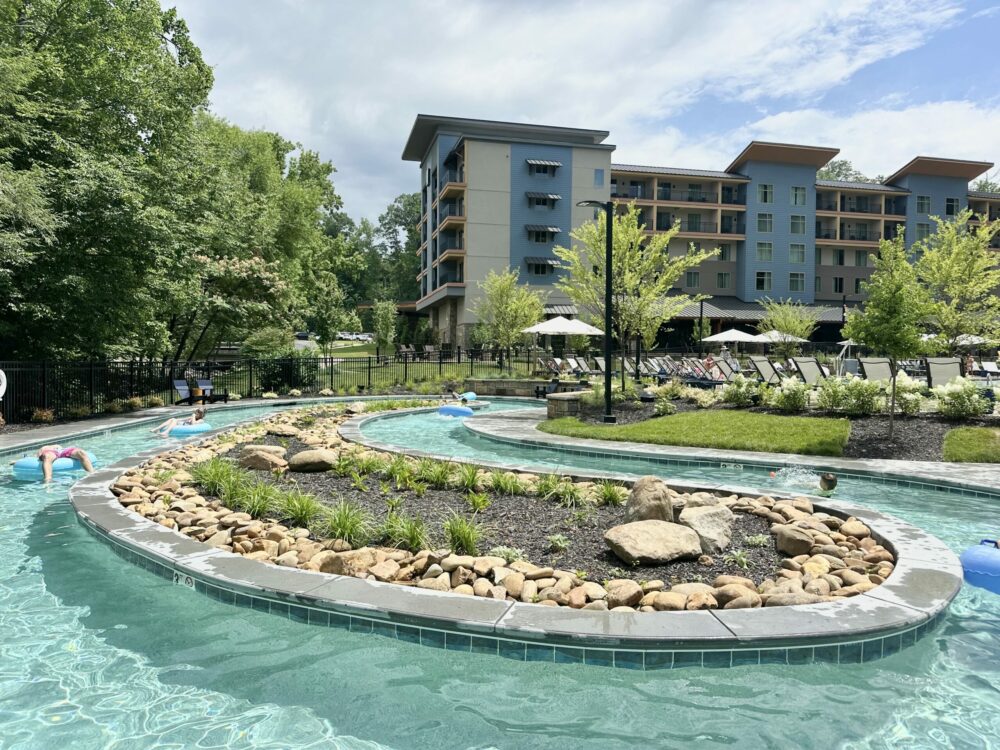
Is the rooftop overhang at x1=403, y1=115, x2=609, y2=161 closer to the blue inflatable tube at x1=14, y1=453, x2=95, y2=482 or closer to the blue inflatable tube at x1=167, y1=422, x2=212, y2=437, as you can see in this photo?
the blue inflatable tube at x1=167, y1=422, x2=212, y2=437

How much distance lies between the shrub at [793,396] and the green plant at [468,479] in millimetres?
8459

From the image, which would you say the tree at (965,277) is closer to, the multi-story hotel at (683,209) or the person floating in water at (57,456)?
the multi-story hotel at (683,209)

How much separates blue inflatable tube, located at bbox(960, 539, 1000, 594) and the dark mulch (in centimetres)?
145

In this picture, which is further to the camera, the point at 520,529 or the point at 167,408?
the point at 167,408

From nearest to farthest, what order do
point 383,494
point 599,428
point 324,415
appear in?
point 383,494, point 599,428, point 324,415

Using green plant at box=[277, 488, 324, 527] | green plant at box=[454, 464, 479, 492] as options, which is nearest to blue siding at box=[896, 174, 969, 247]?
green plant at box=[454, 464, 479, 492]

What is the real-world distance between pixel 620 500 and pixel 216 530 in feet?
13.5

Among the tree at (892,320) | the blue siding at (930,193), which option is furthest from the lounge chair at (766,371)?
the blue siding at (930,193)

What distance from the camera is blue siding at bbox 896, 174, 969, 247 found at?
190 feet

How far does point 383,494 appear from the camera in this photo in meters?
7.60

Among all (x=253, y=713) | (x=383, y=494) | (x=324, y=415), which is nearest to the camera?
(x=253, y=713)

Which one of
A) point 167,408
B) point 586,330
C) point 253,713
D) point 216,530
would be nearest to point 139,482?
point 216,530

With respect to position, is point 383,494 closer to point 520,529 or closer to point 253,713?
point 520,529

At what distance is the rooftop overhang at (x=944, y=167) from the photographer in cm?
5641
